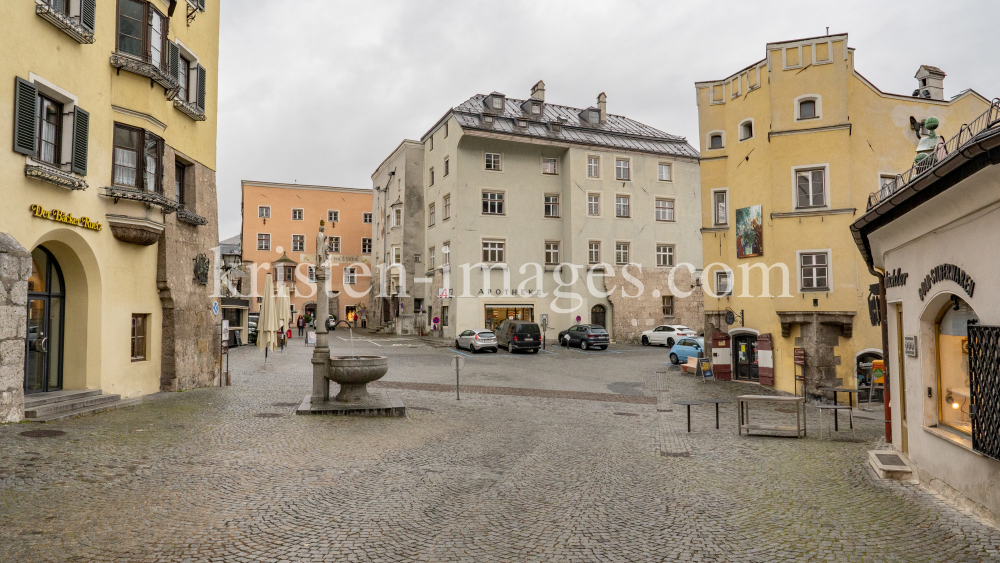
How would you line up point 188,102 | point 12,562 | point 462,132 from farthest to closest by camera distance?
point 462,132 → point 188,102 → point 12,562

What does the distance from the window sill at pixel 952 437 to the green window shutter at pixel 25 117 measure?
14.8 metres

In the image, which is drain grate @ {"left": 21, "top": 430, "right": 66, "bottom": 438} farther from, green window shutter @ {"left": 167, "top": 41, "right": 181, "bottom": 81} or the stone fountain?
green window shutter @ {"left": 167, "top": 41, "right": 181, "bottom": 81}

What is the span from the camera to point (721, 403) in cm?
1728

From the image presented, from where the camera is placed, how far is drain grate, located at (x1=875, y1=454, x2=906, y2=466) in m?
8.76

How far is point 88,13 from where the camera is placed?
12523mm

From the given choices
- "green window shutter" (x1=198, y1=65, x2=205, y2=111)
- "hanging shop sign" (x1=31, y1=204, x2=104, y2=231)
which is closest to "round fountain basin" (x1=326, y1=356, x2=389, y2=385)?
"hanging shop sign" (x1=31, y1=204, x2=104, y2=231)

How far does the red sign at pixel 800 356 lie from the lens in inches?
781

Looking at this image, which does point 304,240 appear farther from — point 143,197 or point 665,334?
point 143,197

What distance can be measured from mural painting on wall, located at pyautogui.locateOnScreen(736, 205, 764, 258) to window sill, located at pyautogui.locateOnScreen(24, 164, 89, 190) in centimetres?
1991

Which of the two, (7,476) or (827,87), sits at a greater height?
(827,87)

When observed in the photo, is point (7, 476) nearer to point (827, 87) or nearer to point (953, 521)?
point (953, 521)

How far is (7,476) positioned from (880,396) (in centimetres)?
2102

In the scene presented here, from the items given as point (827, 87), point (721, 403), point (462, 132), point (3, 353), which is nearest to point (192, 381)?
point (3, 353)

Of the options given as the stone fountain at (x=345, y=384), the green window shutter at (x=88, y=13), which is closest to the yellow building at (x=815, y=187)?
the stone fountain at (x=345, y=384)
